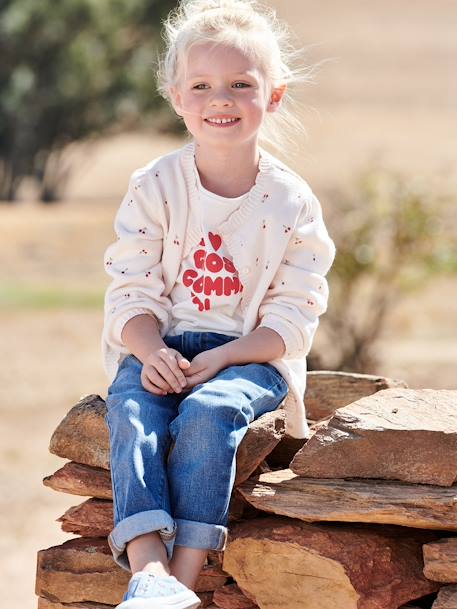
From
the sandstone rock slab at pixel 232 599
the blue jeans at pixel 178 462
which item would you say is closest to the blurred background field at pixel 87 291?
the blue jeans at pixel 178 462

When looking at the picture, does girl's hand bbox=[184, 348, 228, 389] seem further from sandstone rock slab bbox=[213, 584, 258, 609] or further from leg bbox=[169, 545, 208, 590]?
sandstone rock slab bbox=[213, 584, 258, 609]

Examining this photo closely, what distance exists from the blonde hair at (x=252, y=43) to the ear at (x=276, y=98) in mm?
29

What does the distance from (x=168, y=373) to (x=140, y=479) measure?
0.35 metres

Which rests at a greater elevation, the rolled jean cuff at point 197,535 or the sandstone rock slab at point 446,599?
the rolled jean cuff at point 197,535

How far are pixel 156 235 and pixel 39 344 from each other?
8.06 m

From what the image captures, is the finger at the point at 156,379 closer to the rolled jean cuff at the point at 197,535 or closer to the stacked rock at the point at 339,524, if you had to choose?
the stacked rock at the point at 339,524

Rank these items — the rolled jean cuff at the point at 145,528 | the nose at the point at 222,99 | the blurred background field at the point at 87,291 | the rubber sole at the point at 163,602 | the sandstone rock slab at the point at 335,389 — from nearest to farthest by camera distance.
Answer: the rubber sole at the point at 163,602 < the rolled jean cuff at the point at 145,528 < the nose at the point at 222,99 < the sandstone rock slab at the point at 335,389 < the blurred background field at the point at 87,291

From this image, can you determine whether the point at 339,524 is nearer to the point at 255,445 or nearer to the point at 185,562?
the point at 255,445

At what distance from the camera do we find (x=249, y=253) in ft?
11.7

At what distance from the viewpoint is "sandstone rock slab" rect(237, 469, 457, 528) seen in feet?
10.4

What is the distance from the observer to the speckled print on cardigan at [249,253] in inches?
140

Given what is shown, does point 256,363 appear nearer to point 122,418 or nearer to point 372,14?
point 122,418

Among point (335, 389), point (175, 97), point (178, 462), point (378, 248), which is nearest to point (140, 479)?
point (178, 462)

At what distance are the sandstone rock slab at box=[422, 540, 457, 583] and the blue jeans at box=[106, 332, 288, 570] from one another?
21.0 inches
